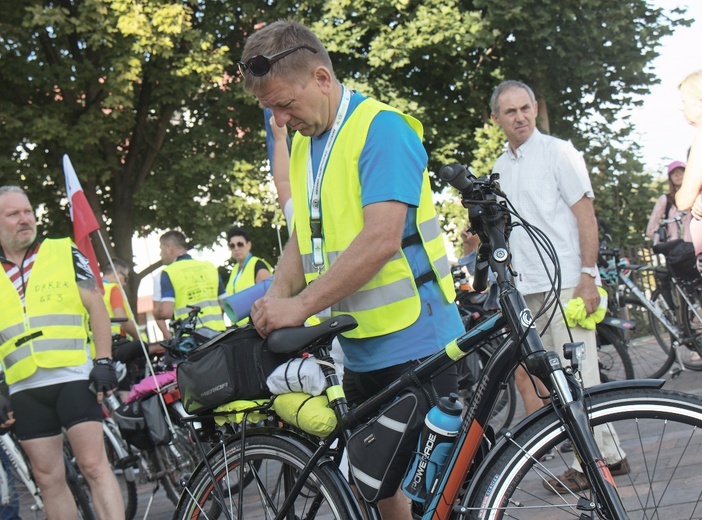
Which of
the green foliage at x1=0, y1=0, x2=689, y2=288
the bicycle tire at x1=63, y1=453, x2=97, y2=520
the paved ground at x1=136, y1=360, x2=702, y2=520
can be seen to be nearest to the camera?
the bicycle tire at x1=63, y1=453, x2=97, y2=520

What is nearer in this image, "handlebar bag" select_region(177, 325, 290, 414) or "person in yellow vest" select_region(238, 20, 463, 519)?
"person in yellow vest" select_region(238, 20, 463, 519)

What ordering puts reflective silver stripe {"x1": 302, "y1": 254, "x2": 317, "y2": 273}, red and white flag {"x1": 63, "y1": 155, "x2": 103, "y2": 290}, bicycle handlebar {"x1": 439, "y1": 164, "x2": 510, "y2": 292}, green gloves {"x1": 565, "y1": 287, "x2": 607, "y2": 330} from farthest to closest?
red and white flag {"x1": 63, "y1": 155, "x2": 103, "y2": 290}
green gloves {"x1": 565, "y1": 287, "x2": 607, "y2": 330}
reflective silver stripe {"x1": 302, "y1": 254, "x2": 317, "y2": 273}
bicycle handlebar {"x1": 439, "y1": 164, "x2": 510, "y2": 292}

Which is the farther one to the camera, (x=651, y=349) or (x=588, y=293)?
(x=651, y=349)

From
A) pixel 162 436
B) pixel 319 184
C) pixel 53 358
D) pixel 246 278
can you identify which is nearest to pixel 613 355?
pixel 162 436

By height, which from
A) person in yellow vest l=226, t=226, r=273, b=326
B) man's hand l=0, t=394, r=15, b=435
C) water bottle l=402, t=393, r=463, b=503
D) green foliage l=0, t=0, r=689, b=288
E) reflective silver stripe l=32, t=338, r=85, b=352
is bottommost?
water bottle l=402, t=393, r=463, b=503

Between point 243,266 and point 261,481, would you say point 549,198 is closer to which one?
point 261,481

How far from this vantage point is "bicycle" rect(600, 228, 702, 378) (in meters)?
8.93

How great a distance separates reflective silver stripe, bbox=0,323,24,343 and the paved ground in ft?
5.80

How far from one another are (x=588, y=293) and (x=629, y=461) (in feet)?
8.63

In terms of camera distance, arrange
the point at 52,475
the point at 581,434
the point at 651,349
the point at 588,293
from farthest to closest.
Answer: the point at 651,349, the point at 52,475, the point at 588,293, the point at 581,434

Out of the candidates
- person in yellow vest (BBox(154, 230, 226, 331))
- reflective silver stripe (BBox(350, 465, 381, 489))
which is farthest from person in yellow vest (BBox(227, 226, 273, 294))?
reflective silver stripe (BBox(350, 465, 381, 489))

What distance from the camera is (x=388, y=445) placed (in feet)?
10.0

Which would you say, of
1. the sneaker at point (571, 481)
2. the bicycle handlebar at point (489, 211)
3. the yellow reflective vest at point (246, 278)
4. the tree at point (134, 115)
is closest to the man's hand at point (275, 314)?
the bicycle handlebar at point (489, 211)

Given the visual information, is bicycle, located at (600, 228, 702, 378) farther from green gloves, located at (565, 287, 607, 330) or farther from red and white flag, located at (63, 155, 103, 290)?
red and white flag, located at (63, 155, 103, 290)
